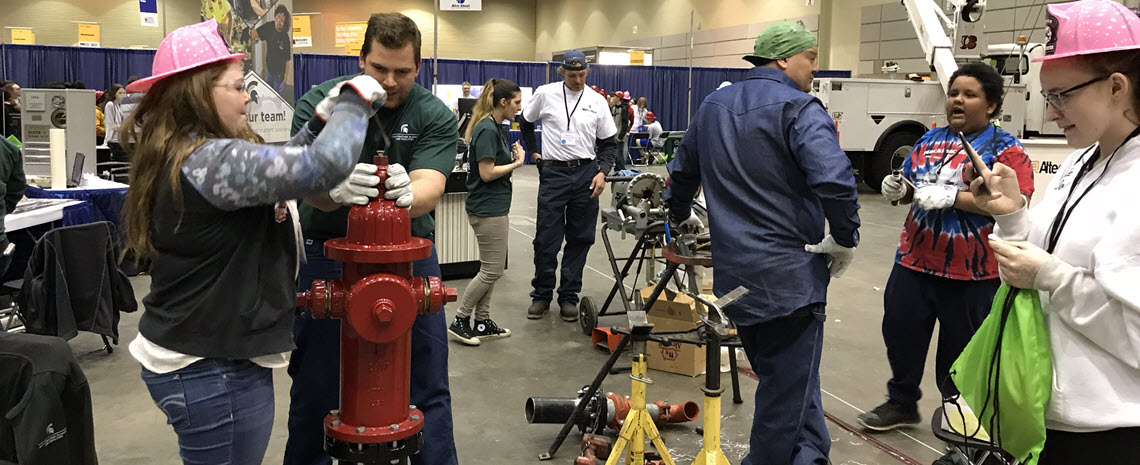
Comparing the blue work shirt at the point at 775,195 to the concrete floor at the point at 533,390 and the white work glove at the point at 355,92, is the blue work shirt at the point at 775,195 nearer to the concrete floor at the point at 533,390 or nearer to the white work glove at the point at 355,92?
the concrete floor at the point at 533,390

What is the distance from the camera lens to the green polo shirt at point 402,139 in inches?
95.4

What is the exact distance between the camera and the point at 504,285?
642 cm

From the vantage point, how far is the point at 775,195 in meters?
2.51

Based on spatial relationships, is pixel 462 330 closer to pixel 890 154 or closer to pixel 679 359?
pixel 679 359

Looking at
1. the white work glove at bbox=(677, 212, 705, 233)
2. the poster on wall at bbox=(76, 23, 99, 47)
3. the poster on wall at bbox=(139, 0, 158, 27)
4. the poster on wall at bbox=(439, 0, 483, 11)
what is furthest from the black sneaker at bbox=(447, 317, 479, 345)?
the poster on wall at bbox=(76, 23, 99, 47)

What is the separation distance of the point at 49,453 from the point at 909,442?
119 inches

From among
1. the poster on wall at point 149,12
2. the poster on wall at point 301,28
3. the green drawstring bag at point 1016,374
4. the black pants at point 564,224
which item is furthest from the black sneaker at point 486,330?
the poster on wall at point 149,12

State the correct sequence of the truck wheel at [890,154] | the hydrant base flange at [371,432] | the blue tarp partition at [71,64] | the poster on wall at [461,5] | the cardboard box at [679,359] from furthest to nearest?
the blue tarp partition at [71,64], the truck wheel at [890,154], the poster on wall at [461,5], the cardboard box at [679,359], the hydrant base flange at [371,432]

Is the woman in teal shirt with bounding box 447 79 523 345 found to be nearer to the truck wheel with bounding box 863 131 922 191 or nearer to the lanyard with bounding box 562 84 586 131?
the lanyard with bounding box 562 84 586 131

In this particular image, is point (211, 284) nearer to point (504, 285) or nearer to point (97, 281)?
point (97, 281)

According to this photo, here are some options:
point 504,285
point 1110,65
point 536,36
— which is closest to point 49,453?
point 1110,65

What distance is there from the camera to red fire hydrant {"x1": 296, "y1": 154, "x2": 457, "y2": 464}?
1.68 metres

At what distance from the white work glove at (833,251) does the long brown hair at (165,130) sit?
1608 mm

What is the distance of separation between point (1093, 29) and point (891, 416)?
246 centimetres
